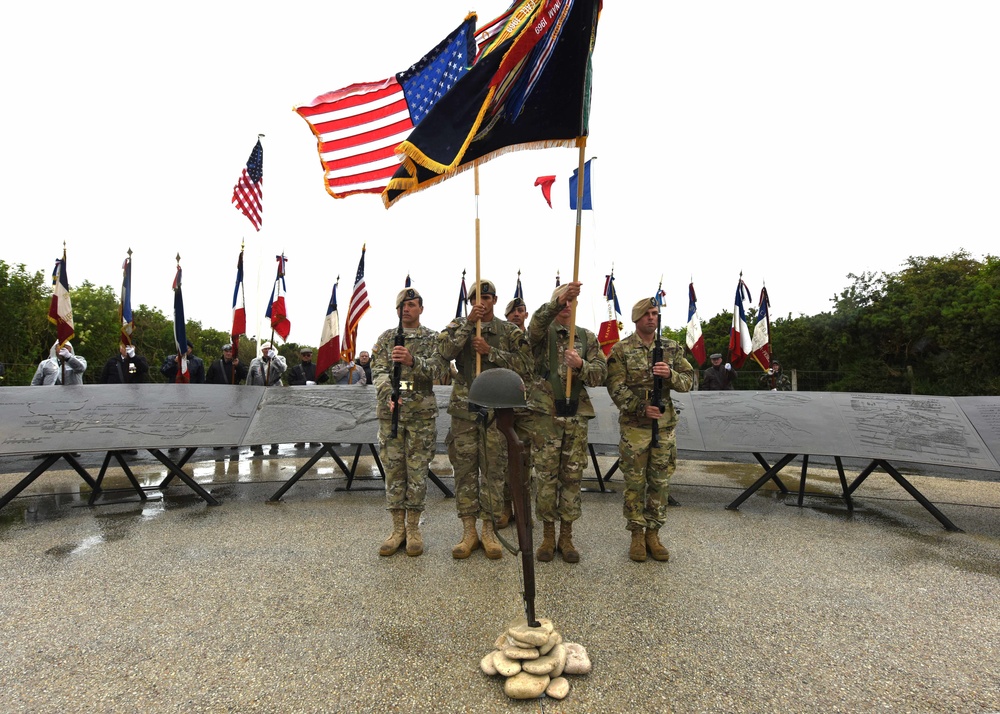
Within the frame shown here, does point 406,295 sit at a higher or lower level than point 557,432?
higher

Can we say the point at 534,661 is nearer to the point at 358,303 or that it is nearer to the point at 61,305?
the point at 358,303

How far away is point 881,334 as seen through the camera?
85.7 feet

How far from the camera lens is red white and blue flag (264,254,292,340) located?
10.2 metres

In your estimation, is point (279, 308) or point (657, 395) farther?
point (279, 308)

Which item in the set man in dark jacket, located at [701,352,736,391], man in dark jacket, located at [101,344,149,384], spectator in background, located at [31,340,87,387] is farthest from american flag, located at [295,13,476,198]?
man in dark jacket, located at [701,352,736,391]

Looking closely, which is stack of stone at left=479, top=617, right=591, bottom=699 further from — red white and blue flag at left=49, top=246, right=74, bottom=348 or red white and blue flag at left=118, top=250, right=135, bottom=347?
red white and blue flag at left=118, top=250, right=135, bottom=347

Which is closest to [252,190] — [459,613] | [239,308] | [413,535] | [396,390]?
[239,308]

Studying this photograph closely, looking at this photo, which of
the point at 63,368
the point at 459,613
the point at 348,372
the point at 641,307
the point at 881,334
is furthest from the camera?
the point at 881,334

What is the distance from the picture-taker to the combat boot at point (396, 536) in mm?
4012

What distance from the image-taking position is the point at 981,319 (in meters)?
20.3

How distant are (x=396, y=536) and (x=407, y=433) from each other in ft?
2.62

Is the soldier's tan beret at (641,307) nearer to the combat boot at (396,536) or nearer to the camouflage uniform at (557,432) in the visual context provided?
the camouflage uniform at (557,432)

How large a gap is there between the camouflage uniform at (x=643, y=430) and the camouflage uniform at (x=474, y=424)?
80cm

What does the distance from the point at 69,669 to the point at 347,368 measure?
849cm
